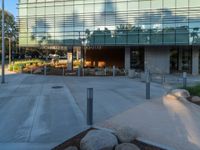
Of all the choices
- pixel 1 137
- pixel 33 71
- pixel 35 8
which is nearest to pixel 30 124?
pixel 1 137

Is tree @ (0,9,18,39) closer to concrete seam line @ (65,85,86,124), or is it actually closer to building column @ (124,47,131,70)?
building column @ (124,47,131,70)

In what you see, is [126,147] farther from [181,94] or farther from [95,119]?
[181,94]

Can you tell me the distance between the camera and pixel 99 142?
6.77 m

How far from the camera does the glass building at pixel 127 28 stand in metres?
36.0

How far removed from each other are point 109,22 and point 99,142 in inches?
1320

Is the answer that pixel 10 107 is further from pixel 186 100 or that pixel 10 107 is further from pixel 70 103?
pixel 186 100

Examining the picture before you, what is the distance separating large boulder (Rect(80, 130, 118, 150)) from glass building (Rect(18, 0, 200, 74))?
99.5ft

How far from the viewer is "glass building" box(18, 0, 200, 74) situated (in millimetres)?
36000

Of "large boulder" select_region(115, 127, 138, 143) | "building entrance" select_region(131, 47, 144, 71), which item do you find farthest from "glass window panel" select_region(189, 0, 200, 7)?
"large boulder" select_region(115, 127, 138, 143)

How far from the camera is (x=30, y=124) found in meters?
9.79

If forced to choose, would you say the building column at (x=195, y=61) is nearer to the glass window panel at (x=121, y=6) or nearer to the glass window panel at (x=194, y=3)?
the glass window panel at (x=194, y=3)

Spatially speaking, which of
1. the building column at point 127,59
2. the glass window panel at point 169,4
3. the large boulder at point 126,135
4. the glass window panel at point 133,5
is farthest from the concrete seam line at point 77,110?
the building column at point 127,59

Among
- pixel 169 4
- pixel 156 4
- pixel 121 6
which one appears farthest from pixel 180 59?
pixel 121 6

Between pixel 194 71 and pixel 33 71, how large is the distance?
60.6ft
